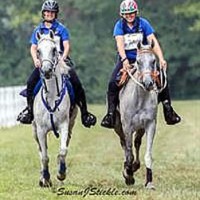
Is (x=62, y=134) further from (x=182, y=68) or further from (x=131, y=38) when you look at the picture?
(x=182, y=68)

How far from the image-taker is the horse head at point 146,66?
1261 cm

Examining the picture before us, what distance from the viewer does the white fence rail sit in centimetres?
3142

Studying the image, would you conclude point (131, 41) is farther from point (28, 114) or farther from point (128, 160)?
point (28, 114)

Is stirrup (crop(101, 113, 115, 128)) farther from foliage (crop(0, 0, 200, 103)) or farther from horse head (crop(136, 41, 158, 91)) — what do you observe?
foliage (crop(0, 0, 200, 103))

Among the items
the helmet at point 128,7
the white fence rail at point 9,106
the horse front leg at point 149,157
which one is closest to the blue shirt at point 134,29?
the helmet at point 128,7

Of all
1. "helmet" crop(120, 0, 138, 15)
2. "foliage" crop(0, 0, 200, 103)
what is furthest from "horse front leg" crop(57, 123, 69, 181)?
"foliage" crop(0, 0, 200, 103)

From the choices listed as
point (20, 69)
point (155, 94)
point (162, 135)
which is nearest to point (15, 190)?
point (155, 94)

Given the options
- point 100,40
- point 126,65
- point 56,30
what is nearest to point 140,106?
point 126,65

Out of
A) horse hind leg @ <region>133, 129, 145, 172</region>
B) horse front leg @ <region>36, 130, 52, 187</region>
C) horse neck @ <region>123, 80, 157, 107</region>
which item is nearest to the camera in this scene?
horse neck @ <region>123, 80, 157, 107</region>

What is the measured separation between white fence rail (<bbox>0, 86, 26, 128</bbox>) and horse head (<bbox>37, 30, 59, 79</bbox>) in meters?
17.7

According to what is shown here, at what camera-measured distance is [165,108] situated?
46.4 ft

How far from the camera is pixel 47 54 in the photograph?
1276 centimetres

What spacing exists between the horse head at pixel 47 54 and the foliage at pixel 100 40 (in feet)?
137

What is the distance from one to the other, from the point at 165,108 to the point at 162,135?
13014mm
